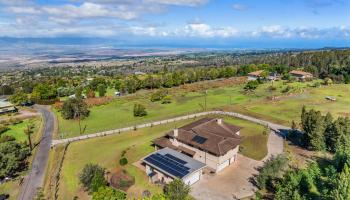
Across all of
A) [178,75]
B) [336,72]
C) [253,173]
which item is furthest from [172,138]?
[336,72]

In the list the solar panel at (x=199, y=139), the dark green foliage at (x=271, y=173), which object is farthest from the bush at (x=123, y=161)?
the dark green foliage at (x=271, y=173)

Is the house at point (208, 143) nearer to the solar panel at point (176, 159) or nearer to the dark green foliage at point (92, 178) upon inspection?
the solar panel at point (176, 159)

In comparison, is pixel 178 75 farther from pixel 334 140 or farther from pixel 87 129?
pixel 334 140

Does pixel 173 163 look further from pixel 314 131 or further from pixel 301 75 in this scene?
pixel 301 75

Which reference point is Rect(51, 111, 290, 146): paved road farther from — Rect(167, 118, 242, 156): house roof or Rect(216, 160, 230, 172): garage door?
Rect(216, 160, 230, 172): garage door

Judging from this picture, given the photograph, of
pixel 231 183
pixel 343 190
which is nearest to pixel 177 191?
pixel 231 183

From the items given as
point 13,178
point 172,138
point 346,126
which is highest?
point 346,126
